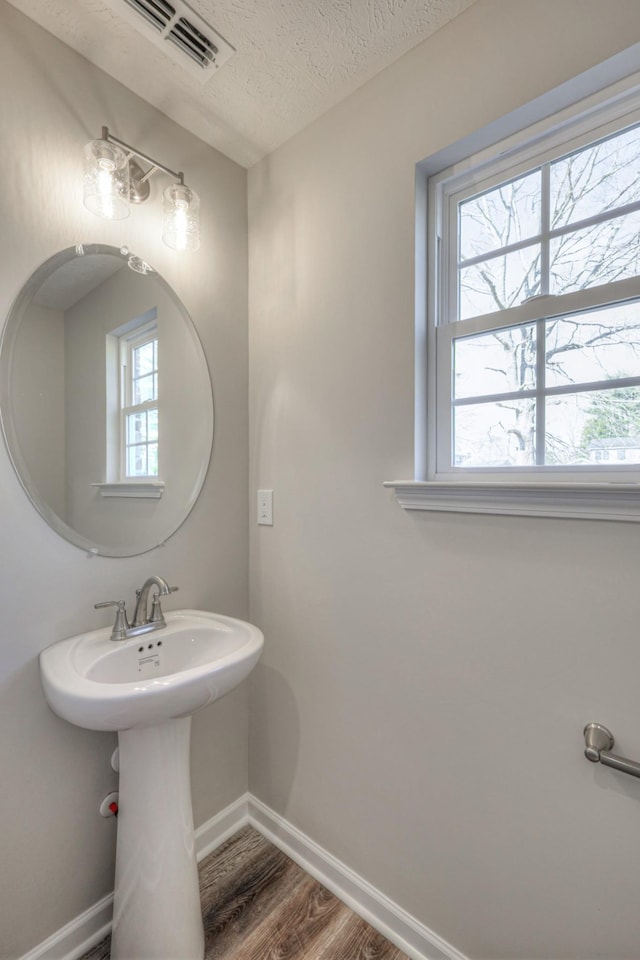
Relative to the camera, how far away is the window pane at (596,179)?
93 centimetres

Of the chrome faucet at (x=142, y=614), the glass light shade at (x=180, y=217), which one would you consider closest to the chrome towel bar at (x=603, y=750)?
the chrome faucet at (x=142, y=614)

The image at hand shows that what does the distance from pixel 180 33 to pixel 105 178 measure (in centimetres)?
42

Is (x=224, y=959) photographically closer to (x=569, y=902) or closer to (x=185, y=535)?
(x=569, y=902)

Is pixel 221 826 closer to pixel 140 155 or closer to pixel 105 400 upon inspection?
pixel 105 400

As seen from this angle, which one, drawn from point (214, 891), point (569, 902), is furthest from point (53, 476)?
point (569, 902)

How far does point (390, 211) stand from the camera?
47.8 inches

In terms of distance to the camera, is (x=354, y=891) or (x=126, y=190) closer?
(x=126, y=190)

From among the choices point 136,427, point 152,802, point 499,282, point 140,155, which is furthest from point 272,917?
point 140,155

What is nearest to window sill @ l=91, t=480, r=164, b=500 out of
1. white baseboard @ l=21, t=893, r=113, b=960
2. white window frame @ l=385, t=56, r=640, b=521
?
white window frame @ l=385, t=56, r=640, b=521

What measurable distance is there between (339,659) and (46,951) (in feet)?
3.38

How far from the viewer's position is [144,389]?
53.5 inches

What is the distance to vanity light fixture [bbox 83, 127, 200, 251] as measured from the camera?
3.67ft

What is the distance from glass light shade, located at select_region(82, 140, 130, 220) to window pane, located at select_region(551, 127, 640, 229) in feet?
3.56

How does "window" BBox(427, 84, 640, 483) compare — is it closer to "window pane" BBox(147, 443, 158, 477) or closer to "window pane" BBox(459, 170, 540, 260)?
"window pane" BBox(459, 170, 540, 260)
